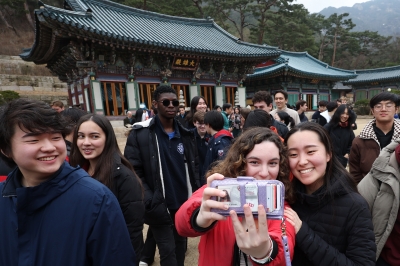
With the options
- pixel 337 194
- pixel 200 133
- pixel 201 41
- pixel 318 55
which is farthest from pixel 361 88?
pixel 337 194

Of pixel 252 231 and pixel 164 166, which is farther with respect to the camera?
pixel 164 166

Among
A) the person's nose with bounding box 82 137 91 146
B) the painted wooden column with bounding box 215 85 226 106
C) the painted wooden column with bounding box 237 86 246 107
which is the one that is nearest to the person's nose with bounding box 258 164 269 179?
the person's nose with bounding box 82 137 91 146

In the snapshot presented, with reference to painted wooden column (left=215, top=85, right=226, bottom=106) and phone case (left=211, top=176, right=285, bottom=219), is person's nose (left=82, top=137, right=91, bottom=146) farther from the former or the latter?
painted wooden column (left=215, top=85, right=226, bottom=106)

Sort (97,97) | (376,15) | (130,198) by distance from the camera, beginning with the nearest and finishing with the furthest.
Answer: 1. (130,198)
2. (97,97)
3. (376,15)

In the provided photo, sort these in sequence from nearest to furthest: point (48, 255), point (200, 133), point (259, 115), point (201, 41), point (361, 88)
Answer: point (48, 255) → point (259, 115) → point (200, 133) → point (201, 41) → point (361, 88)

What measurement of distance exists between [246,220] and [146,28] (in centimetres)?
1336

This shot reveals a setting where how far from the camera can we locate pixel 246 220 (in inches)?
33.6

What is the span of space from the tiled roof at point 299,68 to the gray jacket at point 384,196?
14.9 meters

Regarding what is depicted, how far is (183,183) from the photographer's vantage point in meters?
2.58

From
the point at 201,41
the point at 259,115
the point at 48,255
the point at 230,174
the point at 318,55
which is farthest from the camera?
the point at 318,55

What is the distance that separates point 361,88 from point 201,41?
21.6m

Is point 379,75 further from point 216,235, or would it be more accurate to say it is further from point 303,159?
point 216,235

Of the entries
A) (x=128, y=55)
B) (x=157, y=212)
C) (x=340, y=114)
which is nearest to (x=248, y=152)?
(x=157, y=212)

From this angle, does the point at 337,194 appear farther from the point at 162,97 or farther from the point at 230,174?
the point at 162,97
